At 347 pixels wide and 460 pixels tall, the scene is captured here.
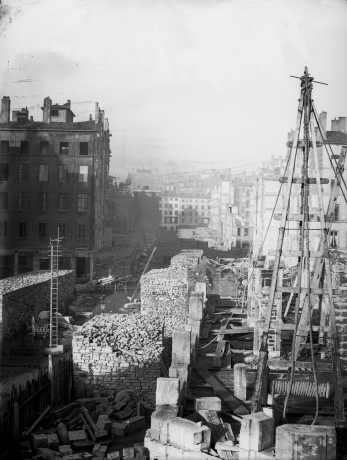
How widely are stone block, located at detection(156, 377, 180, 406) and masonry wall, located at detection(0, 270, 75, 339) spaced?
29.1ft

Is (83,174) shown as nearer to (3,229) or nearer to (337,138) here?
(3,229)

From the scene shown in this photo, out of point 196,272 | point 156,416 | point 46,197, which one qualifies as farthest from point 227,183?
point 156,416

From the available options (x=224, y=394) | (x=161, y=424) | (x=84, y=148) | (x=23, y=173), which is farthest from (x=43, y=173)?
(x=161, y=424)

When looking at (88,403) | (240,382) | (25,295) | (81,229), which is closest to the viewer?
(240,382)

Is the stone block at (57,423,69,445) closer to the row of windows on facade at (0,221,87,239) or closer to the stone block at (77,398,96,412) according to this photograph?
the stone block at (77,398,96,412)

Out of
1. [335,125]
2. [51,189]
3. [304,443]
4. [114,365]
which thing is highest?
[335,125]

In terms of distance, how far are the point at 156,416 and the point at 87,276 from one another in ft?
41.7

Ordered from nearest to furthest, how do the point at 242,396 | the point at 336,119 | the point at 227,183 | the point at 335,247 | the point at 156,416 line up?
the point at 156,416 < the point at 242,396 < the point at 336,119 < the point at 335,247 < the point at 227,183

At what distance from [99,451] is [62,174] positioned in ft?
39.2

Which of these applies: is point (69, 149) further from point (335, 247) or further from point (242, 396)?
point (242, 396)

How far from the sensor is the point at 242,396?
695cm

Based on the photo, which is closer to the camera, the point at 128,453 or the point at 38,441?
the point at 128,453

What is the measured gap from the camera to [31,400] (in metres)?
9.49

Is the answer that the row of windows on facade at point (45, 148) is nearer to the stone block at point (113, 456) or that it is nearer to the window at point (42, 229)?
the window at point (42, 229)
